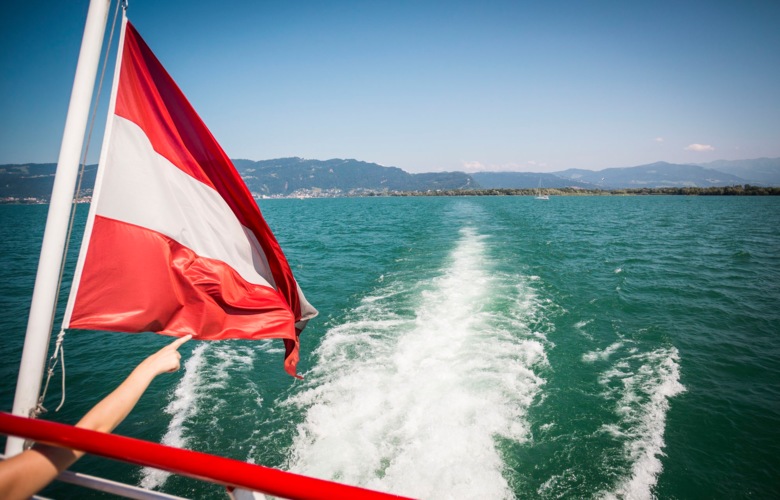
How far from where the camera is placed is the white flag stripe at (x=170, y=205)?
3008 millimetres

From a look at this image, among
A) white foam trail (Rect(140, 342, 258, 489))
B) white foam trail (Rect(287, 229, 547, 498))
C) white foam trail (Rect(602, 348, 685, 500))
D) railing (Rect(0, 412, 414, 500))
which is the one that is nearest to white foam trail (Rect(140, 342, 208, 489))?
white foam trail (Rect(140, 342, 258, 489))

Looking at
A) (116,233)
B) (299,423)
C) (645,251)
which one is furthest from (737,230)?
(116,233)

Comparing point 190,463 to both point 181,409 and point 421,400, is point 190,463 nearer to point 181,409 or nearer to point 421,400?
point 421,400

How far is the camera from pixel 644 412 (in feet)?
21.6

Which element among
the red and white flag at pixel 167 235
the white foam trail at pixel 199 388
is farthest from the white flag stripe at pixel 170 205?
the white foam trail at pixel 199 388

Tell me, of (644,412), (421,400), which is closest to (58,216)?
(421,400)

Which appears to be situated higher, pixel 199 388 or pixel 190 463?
pixel 190 463

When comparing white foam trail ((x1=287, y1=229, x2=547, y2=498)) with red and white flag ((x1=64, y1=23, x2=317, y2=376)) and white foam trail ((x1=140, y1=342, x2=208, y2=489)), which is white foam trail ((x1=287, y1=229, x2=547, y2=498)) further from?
red and white flag ((x1=64, y1=23, x2=317, y2=376))

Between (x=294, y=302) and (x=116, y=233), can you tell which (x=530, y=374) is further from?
(x=116, y=233)

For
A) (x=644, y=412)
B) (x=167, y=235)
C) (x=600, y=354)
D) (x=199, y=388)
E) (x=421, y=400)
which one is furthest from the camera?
(x=600, y=354)

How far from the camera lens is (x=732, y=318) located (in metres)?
11.4

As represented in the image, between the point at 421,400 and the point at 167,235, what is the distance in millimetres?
5726

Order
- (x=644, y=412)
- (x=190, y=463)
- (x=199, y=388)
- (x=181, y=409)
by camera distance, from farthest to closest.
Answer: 1. (x=199, y=388)
2. (x=181, y=409)
3. (x=644, y=412)
4. (x=190, y=463)

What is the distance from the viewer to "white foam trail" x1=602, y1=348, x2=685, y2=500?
5.16 metres
